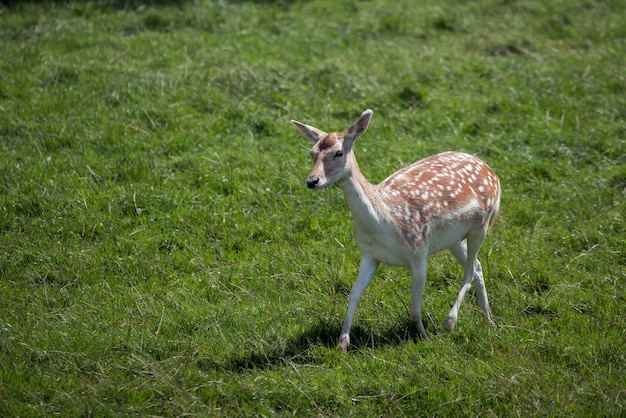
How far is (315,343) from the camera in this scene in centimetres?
639

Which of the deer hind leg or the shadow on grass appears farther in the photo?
the deer hind leg

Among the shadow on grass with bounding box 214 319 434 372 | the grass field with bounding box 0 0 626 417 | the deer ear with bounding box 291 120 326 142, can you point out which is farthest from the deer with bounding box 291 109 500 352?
the grass field with bounding box 0 0 626 417

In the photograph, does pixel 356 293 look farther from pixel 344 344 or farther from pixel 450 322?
pixel 450 322

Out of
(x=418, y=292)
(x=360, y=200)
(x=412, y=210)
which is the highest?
(x=360, y=200)

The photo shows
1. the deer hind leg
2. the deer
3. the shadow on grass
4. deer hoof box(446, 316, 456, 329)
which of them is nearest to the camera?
the shadow on grass

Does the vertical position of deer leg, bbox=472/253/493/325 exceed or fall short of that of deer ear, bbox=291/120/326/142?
it falls short

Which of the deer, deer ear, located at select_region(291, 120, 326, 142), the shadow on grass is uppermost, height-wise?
deer ear, located at select_region(291, 120, 326, 142)

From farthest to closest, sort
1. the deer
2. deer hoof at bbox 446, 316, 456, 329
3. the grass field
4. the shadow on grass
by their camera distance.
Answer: deer hoof at bbox 446, 316, 456, 329 < the deer < the shadow on grass < the grass field

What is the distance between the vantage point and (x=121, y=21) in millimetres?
12281

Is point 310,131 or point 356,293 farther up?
point 310,131

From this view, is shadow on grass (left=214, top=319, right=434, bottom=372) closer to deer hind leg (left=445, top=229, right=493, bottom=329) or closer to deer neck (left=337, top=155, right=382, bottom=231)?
deer hind leg (left=445, top=229, right=493, bottom=329)

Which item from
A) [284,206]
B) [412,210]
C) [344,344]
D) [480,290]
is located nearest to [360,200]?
[412,210]

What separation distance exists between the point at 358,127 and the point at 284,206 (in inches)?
96.1

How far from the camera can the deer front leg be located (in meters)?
6.31
